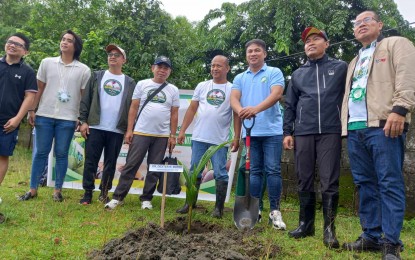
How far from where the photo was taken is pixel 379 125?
307 cm

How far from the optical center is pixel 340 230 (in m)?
4.20

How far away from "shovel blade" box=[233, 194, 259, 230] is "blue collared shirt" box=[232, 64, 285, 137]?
747 millimetres

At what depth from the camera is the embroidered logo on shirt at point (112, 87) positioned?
4.96 metres

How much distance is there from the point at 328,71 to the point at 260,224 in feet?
5.58

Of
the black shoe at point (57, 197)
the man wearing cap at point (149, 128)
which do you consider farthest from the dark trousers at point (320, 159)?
the black shoe at point (57, 197)

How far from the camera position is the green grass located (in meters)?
3.06

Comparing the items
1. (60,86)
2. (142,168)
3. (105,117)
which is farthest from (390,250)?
(60,86)

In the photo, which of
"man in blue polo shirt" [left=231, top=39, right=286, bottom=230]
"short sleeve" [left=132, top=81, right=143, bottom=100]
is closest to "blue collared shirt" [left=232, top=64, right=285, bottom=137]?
"man in blue polo shirt" [left=231, top=39, right=286, bottom=230]

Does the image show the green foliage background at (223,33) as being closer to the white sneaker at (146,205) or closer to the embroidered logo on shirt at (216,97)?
the embroidered logo on shirt at (216,97)

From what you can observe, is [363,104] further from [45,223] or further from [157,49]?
[157,49]

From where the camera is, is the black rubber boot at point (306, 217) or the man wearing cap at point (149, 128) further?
the man wearing cap at point (149, 128)

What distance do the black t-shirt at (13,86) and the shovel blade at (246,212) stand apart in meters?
2.72

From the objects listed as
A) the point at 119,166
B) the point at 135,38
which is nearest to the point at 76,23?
the point at 135,38

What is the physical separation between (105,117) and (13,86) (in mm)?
1077
